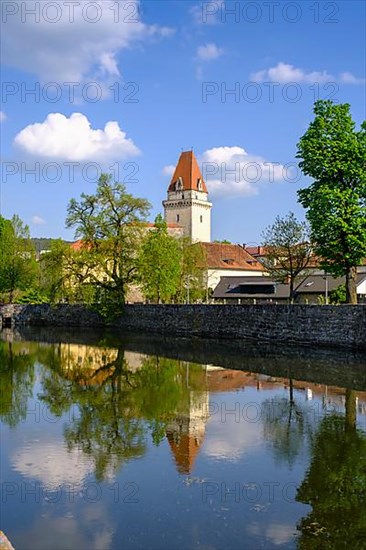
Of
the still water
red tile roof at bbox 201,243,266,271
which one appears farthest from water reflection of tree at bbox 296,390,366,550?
red tile roof at bbox 201,243,266,271

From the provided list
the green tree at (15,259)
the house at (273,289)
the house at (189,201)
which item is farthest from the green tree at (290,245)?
the house at (189,201)

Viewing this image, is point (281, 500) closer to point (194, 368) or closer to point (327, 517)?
point (327, 517)

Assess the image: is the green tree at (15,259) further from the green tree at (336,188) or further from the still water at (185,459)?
the still water at (185,459)

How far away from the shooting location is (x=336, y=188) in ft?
103

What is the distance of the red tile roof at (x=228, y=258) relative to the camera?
8531cm

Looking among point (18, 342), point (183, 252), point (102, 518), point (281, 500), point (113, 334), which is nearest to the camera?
point (102, 518)

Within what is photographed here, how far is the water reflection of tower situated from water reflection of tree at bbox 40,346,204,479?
254mm

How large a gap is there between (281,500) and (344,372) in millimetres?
13710

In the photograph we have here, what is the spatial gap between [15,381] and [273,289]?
137ft

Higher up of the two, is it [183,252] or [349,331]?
[183,252]

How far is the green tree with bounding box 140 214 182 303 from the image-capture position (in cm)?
4778

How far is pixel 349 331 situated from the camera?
97.2 feet

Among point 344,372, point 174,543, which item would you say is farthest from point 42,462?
point 344,372

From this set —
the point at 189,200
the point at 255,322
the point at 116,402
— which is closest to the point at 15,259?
the point at 255,322
